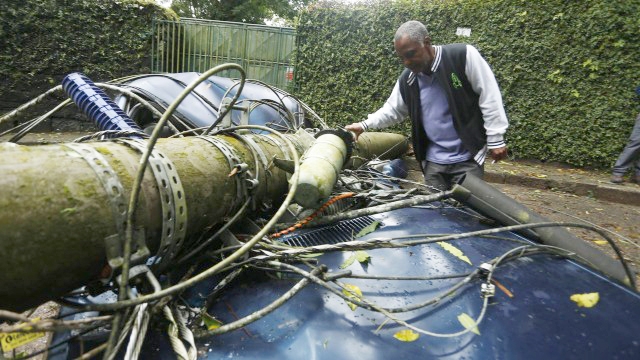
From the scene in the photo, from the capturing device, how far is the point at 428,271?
139 centimetres

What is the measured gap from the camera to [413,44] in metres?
2.59

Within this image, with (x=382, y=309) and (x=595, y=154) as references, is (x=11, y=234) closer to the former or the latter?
(x=382, y=309)

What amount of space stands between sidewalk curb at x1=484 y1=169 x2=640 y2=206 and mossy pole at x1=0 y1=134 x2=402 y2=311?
19.7ft

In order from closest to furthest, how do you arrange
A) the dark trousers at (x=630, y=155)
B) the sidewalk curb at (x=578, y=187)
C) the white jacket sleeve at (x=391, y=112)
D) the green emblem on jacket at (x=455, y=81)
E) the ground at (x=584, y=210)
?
the green emblem on jacket at (x=455, y=81) → the white jacket sleeve at (x=391, y=112) → the ground at (x=584, y=210) → the sidewalk curb at (x=578, y=187) → the dark trousers at (x=630, y=155)

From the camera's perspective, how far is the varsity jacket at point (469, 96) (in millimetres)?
2645

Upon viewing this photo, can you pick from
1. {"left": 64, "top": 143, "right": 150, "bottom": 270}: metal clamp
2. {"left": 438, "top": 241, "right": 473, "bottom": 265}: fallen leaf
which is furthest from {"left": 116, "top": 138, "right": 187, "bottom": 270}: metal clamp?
{"left": 438, "top": 241, "right": 473, "bottom": 265}: fallen leaf

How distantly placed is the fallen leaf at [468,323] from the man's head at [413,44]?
203 cm

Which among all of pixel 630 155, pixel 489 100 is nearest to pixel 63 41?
pixel 489 100

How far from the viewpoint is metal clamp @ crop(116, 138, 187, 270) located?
3.34 ft

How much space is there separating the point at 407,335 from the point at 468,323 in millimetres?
216

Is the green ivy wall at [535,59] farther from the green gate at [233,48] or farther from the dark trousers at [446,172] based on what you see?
the dark trousers at [446,172]

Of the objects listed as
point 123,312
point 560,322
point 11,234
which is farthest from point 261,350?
point 560,322

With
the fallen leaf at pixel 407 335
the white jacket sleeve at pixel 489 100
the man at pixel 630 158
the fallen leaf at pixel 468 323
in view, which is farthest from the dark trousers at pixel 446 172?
the man at pixel 630 158

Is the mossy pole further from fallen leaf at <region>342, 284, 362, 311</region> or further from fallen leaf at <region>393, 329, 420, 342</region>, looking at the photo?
fallen leaf at <region>393, 329, 420, 342</region>
